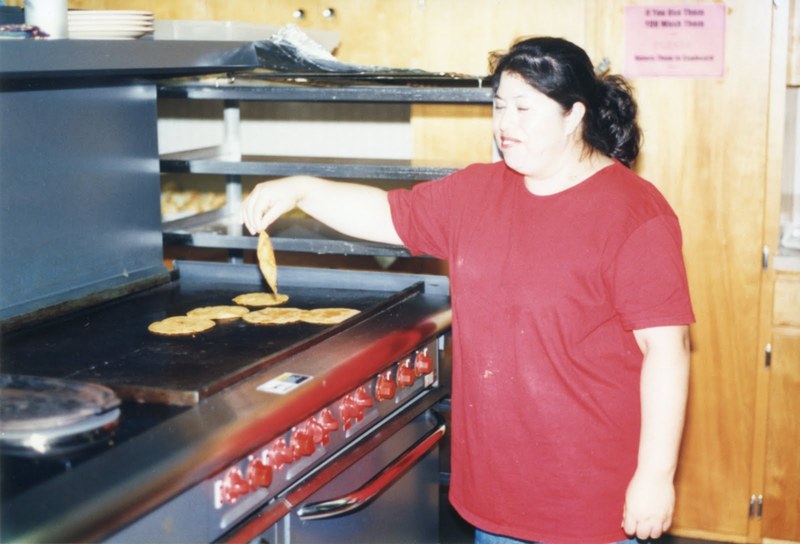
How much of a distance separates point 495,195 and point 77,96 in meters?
1.05

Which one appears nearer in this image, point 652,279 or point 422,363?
point 652,279

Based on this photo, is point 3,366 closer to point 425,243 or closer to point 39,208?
point 39,208

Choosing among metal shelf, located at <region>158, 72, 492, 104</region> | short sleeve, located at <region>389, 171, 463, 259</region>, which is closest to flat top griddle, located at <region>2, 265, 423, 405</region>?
short sleeve, located at <region>389, 171, 463, 259</region>

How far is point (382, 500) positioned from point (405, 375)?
0.91 feet

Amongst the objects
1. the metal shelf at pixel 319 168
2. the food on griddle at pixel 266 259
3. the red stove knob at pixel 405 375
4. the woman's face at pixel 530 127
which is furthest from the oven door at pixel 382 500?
the woman's face at pixel 530 127

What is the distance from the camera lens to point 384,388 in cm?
205

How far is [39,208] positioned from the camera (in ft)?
7.27

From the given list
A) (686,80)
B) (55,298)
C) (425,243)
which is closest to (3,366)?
(55,298)

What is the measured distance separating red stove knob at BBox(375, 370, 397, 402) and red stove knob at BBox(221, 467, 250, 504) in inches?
19.6

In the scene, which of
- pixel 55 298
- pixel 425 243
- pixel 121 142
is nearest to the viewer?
pixel 425 243

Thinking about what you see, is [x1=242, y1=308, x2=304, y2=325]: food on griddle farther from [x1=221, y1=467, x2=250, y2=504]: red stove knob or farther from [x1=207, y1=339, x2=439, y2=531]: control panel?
[x1=221, y1=467, x2=250, y2=504]: red stove knob

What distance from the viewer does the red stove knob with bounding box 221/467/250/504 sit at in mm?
1571

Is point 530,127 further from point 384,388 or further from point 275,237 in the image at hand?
point 275,237

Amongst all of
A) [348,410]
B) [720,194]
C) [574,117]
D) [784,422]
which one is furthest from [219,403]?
[784,422]
